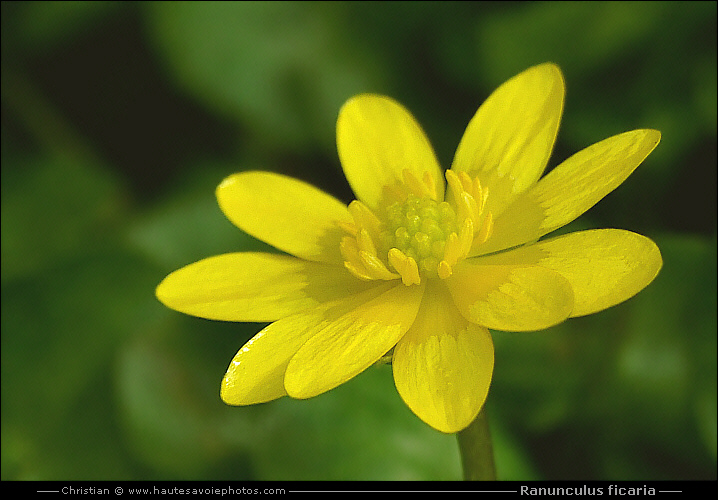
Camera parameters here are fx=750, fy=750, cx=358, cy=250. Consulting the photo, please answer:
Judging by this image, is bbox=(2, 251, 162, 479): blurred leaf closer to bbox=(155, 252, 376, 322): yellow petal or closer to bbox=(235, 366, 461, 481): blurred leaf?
bbox=(235, 366, 461, 481): blurred leaf

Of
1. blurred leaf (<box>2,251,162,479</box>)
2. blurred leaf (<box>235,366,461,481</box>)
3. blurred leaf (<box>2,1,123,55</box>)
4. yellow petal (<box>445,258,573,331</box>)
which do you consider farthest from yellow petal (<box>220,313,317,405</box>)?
blurred leaf (<box>2,1,123,55</box>)

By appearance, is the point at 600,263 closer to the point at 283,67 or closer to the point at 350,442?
the point at 350,442

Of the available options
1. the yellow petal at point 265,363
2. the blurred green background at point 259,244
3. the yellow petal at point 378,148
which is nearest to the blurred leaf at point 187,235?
the blurred green background at point 259,244

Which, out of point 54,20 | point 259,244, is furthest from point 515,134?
point 54,20

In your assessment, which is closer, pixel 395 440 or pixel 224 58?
pixel 395 440
